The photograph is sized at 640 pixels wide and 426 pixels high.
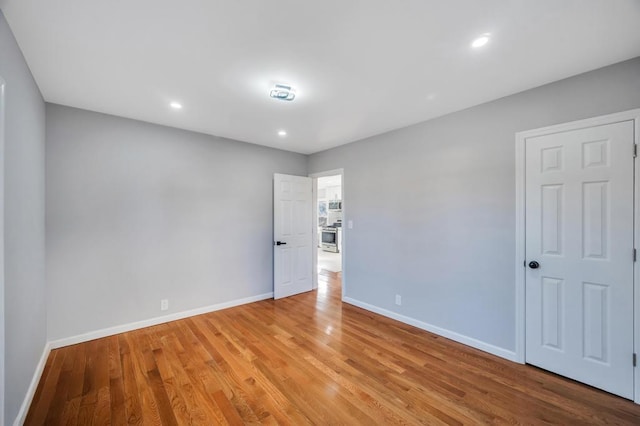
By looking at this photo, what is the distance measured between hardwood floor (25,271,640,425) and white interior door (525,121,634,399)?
9.8 inches

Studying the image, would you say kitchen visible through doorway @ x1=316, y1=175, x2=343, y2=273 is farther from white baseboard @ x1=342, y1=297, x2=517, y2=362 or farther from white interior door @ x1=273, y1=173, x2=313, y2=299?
white baseboard @ x1=342, y1=297, x2=517, y2=362

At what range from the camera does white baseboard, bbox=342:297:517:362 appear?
255 centimetres

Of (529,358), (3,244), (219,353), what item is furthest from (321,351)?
(3,244)

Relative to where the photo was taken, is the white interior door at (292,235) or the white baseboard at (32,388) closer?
the white baseboard at (32,388)

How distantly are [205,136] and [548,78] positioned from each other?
3.88 metres

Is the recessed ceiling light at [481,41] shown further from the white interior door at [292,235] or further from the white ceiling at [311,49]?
the white interior door at [292,235]

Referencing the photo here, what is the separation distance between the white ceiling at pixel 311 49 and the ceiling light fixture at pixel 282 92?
0.07 m

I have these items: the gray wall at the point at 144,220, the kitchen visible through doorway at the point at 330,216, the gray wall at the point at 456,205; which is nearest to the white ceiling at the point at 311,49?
the gray wall at the point at 456,205

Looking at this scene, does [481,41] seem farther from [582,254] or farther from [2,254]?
[2,254]

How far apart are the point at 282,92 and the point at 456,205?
2193 millimetres

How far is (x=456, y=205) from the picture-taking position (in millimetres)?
2910

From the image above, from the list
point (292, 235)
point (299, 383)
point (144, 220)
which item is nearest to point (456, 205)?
point (299, 383)

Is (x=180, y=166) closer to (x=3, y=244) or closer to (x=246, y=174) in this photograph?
(x=246, y=174)

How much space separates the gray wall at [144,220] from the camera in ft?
9.00
